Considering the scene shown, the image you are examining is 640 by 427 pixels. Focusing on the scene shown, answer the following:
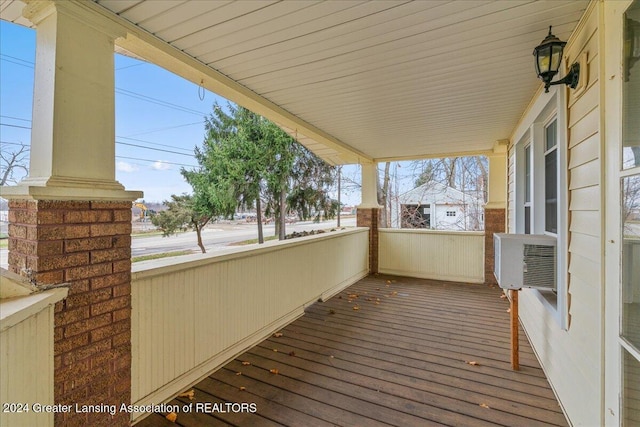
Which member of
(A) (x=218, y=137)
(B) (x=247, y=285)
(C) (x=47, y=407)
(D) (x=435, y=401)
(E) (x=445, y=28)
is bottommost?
(D) (x=435, y=401)

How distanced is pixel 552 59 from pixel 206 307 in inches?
123

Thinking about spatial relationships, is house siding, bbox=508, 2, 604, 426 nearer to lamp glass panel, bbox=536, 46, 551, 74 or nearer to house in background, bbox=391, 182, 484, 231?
lamp glass panel, bbox=536, 46, 551, 74

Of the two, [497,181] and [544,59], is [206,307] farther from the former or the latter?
[497,181]

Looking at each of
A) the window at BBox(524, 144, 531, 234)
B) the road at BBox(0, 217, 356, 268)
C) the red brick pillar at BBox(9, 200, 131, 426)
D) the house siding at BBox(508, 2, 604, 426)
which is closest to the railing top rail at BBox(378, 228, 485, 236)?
the window at BBox(524, 144, 531, 234)

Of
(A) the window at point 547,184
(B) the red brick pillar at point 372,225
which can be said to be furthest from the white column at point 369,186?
(A) the window at point 547,184

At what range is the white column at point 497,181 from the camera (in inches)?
208

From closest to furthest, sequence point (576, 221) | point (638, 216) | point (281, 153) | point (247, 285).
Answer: point (638, 216)
point (576, 221)
point (247, 285)
point (281, 153)

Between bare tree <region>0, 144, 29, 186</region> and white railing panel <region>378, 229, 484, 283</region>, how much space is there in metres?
5.67

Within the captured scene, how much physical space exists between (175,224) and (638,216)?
7.31m

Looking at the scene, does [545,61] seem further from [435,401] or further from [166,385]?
[166,385]

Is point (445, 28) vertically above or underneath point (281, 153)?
underneath

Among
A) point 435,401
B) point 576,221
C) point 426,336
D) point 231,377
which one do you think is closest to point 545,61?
point 576,221

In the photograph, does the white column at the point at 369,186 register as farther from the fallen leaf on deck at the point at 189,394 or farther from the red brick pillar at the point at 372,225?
the fallen leaf on deck at the point at 189,394

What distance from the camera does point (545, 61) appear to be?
1.81m
